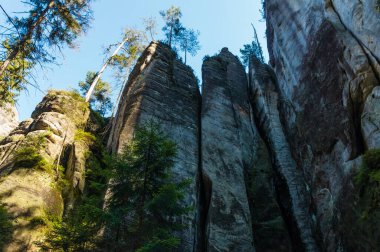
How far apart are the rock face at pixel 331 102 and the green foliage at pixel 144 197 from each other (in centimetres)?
668

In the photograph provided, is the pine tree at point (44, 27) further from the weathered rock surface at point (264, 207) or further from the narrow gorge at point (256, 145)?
the weathered rock surface at point (264, 207)

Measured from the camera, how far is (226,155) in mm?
17531

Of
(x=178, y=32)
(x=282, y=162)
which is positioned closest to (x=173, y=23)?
(x=178, y=32)

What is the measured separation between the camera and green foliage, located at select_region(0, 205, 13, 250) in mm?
11477

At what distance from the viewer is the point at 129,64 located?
31516mm

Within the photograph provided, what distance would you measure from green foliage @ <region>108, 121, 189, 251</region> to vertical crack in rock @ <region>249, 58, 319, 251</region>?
7.03m

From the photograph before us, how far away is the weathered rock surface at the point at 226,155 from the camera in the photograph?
14.1 meters

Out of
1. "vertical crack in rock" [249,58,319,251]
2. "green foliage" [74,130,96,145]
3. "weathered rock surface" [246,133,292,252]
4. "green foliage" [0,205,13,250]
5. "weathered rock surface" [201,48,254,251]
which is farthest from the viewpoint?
"green foliage" [74,130,96,145]

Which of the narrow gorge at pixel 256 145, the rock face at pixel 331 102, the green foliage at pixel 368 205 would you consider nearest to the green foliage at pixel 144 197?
the narrow gorge at pixel 256 145

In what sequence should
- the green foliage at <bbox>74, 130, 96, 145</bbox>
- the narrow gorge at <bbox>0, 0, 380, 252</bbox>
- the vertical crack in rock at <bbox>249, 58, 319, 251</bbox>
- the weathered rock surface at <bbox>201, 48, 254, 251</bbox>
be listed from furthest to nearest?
the green foliage at <bbox>74, 130, 96, 145</bbox> → the vertical crack in rock at <bbox>249, 58, 319, 251</bbox> → the weathered rock surface at <bbox>201, 48, 254, 251</bbox> → the narrow gorge at <bbox>0, 0, 380, 252</bbox>

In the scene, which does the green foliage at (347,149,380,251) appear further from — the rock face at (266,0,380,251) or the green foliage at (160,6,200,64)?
the green foliage at (160,6,200,64)

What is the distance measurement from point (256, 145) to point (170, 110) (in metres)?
5.53

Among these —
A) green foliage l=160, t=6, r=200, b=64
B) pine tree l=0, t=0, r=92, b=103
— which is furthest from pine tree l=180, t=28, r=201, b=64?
pine tree l=0, t=0, r=92, b=103

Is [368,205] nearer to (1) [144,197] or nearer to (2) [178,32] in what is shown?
(1) [144,197]
